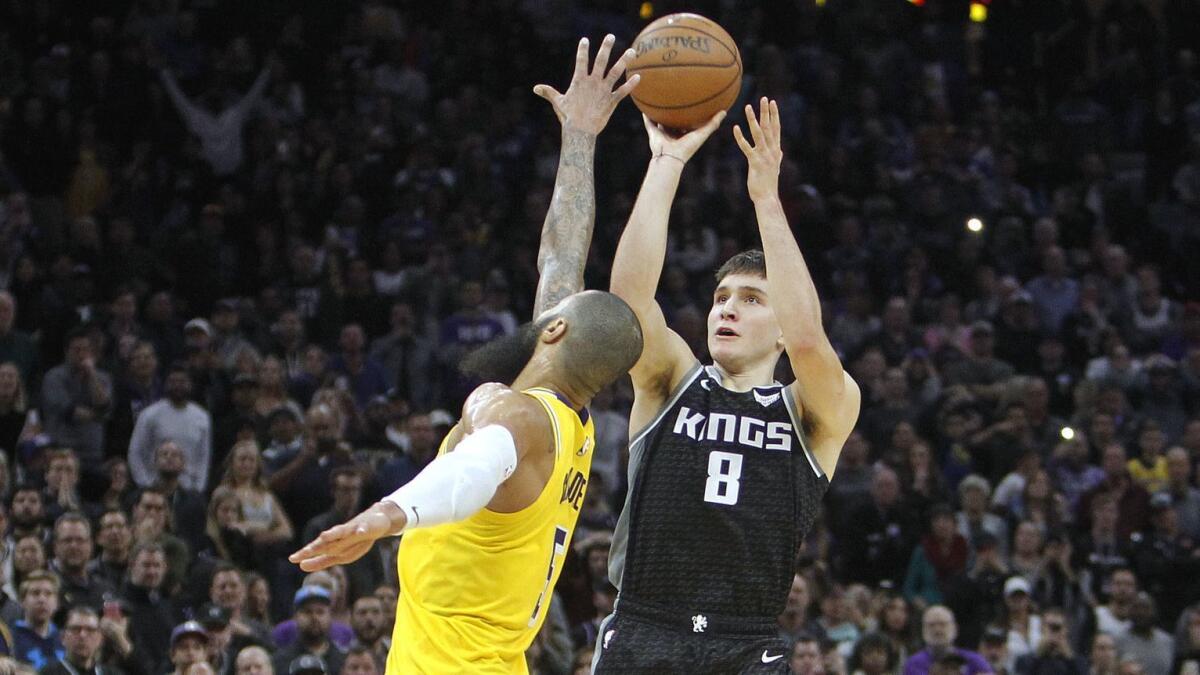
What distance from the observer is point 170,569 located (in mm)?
10914

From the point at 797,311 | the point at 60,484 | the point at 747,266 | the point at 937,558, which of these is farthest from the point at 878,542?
the point at 797,311

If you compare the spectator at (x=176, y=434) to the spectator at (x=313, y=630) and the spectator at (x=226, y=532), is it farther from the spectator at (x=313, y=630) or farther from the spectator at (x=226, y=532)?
the spectator at (x=313, y=630)

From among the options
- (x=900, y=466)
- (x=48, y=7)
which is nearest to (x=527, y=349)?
(x=900, y=466)

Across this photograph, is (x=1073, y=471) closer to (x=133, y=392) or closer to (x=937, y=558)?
(x=937, y=558)

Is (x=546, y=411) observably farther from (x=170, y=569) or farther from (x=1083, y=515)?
(x=1083, y=515)

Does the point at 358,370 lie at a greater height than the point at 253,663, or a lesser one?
greater

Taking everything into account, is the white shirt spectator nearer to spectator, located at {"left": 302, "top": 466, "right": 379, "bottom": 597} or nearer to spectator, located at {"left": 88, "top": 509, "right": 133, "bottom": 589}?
spectator, located at {"left": 302, "top": 466, "right": 379, "bottom": 597}

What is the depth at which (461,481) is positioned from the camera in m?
4.55

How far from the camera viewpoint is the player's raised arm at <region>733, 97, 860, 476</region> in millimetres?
5824

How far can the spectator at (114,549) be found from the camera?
10844 mm

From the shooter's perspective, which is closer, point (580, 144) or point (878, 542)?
point (580, 144)

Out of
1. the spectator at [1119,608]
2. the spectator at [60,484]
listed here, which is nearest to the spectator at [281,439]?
the spectator at [60,484]

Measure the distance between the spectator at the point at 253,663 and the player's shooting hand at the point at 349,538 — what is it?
211 inches

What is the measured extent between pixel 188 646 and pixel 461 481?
5.57 m
